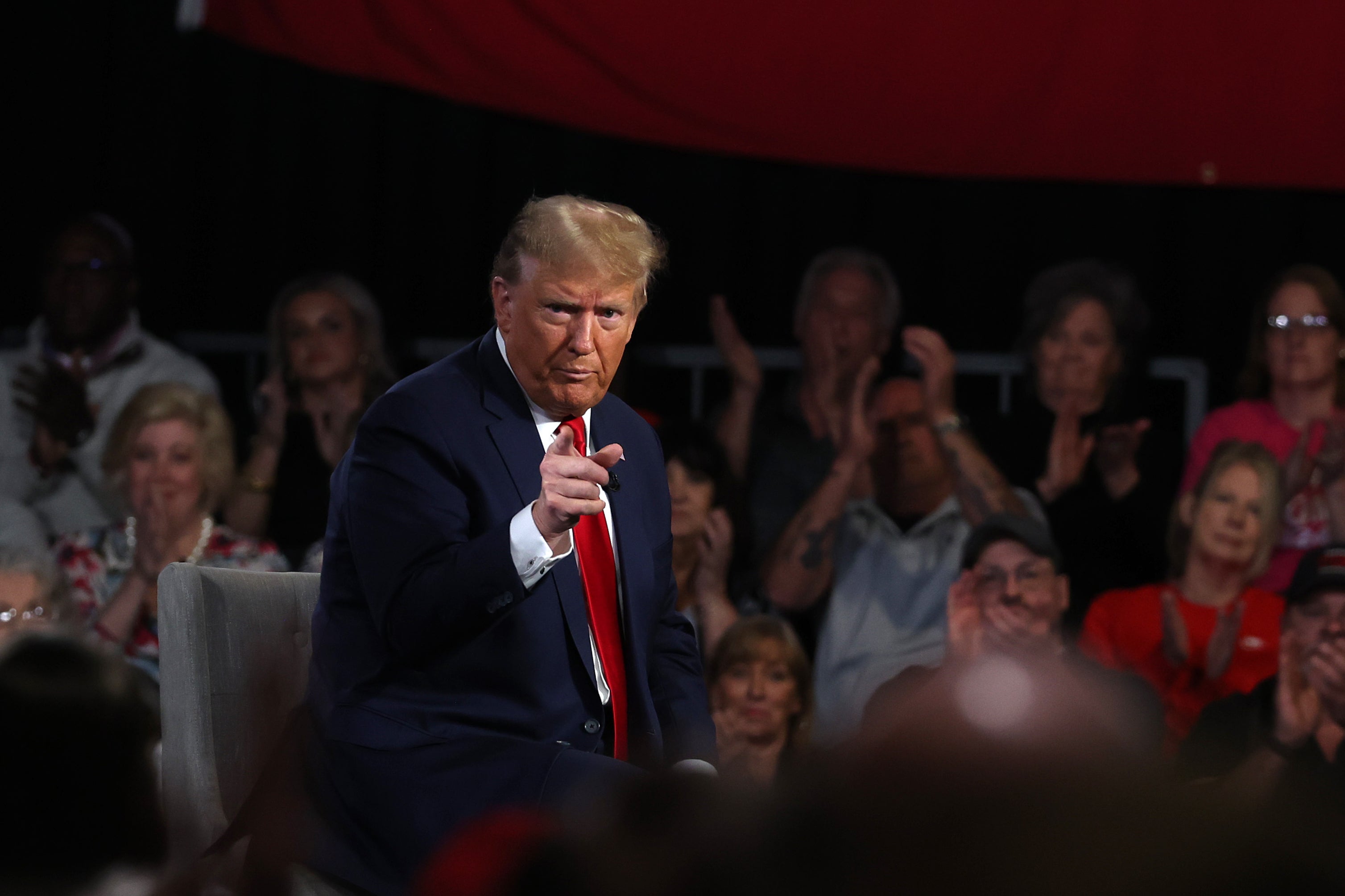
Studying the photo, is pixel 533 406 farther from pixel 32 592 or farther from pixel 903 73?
pixel 903 73

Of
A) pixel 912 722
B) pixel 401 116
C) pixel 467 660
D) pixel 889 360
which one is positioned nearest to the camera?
pixel 912 722

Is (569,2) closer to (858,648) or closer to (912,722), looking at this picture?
(858,648)

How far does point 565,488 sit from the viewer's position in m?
1.46

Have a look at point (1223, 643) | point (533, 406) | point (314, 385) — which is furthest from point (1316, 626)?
point (314, 385)

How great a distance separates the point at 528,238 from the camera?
5.41 feet

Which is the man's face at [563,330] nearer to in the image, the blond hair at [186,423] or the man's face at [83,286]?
the blond hair at [186,423]

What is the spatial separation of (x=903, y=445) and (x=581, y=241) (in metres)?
2.02

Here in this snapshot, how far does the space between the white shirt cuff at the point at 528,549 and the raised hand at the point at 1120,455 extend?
2.22 m

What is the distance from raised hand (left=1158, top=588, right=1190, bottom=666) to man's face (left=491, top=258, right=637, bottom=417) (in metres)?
1.81

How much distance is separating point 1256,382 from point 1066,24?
2.94ft

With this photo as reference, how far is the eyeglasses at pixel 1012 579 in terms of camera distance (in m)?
3.13

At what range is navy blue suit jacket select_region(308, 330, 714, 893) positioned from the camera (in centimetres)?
155

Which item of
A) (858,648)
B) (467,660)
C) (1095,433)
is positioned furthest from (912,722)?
(1095,433)

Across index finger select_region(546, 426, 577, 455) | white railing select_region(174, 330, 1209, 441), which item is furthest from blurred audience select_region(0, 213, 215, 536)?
index finger select_region(546, 426, 577, 455)
